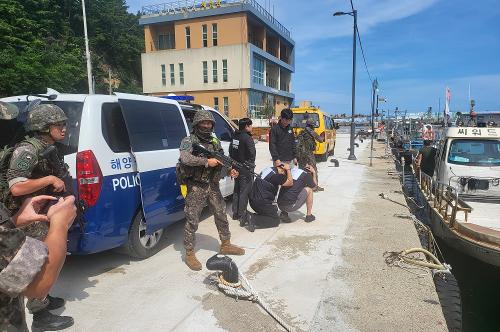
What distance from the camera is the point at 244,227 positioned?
6102mm

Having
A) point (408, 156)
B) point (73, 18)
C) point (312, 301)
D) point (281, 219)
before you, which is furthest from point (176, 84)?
point (312, 301)

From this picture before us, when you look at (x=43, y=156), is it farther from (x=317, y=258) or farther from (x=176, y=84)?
(x=176, y=84)

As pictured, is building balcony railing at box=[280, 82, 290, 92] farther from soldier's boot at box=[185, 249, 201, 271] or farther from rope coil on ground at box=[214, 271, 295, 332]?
rope coil on ground at box=[214, 271, 295, 332]

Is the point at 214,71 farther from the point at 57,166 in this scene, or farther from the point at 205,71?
the point at 57,166

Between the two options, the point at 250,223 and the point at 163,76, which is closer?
the point at 250,223

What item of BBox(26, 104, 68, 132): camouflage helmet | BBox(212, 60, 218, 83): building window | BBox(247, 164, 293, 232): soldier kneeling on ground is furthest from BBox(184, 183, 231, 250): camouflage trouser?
BBox(212, 60, 218, 83): building window

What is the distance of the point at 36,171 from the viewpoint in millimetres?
2848

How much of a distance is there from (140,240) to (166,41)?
1759 inches

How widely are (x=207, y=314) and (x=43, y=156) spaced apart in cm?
186

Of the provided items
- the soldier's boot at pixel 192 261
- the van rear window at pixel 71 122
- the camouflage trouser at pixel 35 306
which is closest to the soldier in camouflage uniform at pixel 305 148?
the soldier's boot at pixel 192 261

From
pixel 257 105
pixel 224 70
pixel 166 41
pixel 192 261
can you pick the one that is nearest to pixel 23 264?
pixel 192 261

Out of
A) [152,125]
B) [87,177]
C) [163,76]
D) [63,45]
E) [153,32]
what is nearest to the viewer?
[87,177]

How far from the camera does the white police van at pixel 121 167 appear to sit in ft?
11.8

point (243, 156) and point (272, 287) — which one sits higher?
point (243, 156)
